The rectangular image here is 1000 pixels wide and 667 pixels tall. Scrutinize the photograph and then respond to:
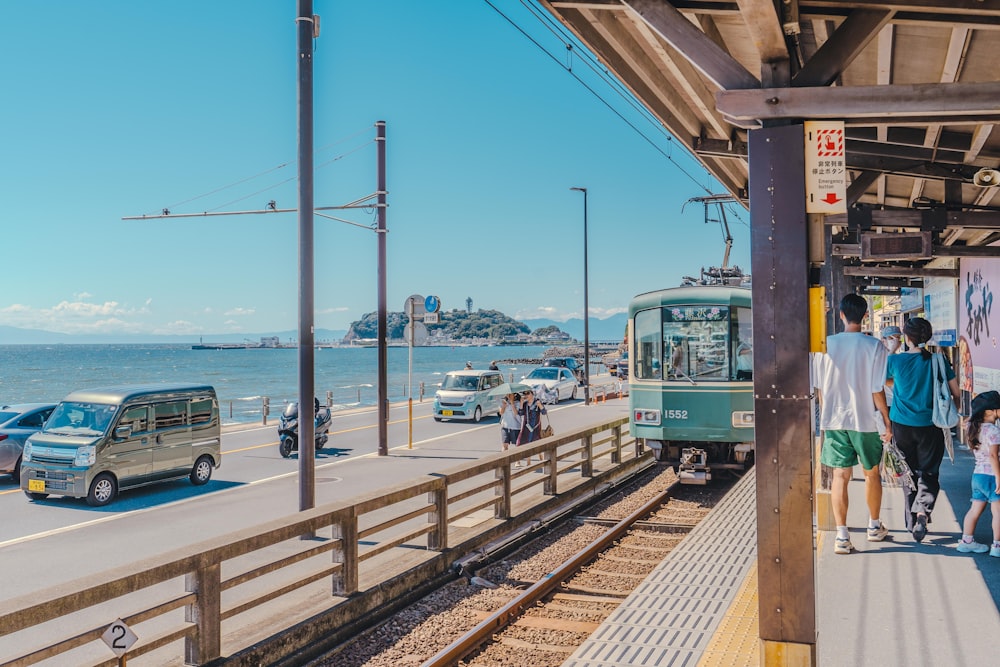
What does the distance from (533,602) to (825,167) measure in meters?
5.27

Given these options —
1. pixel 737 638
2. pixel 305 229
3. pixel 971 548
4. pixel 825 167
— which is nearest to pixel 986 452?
pixel 971 548

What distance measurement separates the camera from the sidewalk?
4805 millimetres

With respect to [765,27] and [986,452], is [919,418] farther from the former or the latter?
[765,27]

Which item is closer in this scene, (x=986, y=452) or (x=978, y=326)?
(x=986, y=452)

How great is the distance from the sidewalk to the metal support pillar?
2.37 feet

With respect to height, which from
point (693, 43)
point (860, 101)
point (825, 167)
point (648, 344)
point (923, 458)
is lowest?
point (923, 458)

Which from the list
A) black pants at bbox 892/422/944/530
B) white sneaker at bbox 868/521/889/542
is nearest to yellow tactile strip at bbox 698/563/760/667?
white sneaker at bbox 868/521/889/542

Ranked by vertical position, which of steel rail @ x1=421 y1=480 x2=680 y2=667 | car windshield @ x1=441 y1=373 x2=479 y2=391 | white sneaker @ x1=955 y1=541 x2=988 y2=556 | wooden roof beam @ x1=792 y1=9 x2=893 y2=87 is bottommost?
steel rail @ x1=421 y1=480 x2=680 y2=667

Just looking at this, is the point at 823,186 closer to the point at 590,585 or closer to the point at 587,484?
the point at 590,585

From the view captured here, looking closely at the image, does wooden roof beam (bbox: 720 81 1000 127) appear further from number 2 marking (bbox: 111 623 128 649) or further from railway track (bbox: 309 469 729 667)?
railway track (bbox: 309 469 729 667)

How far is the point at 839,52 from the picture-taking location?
4.37 m

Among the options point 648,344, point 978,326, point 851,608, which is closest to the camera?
point 851,608

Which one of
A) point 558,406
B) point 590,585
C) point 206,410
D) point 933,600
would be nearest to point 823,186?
point 933,600

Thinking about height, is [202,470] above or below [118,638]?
below
